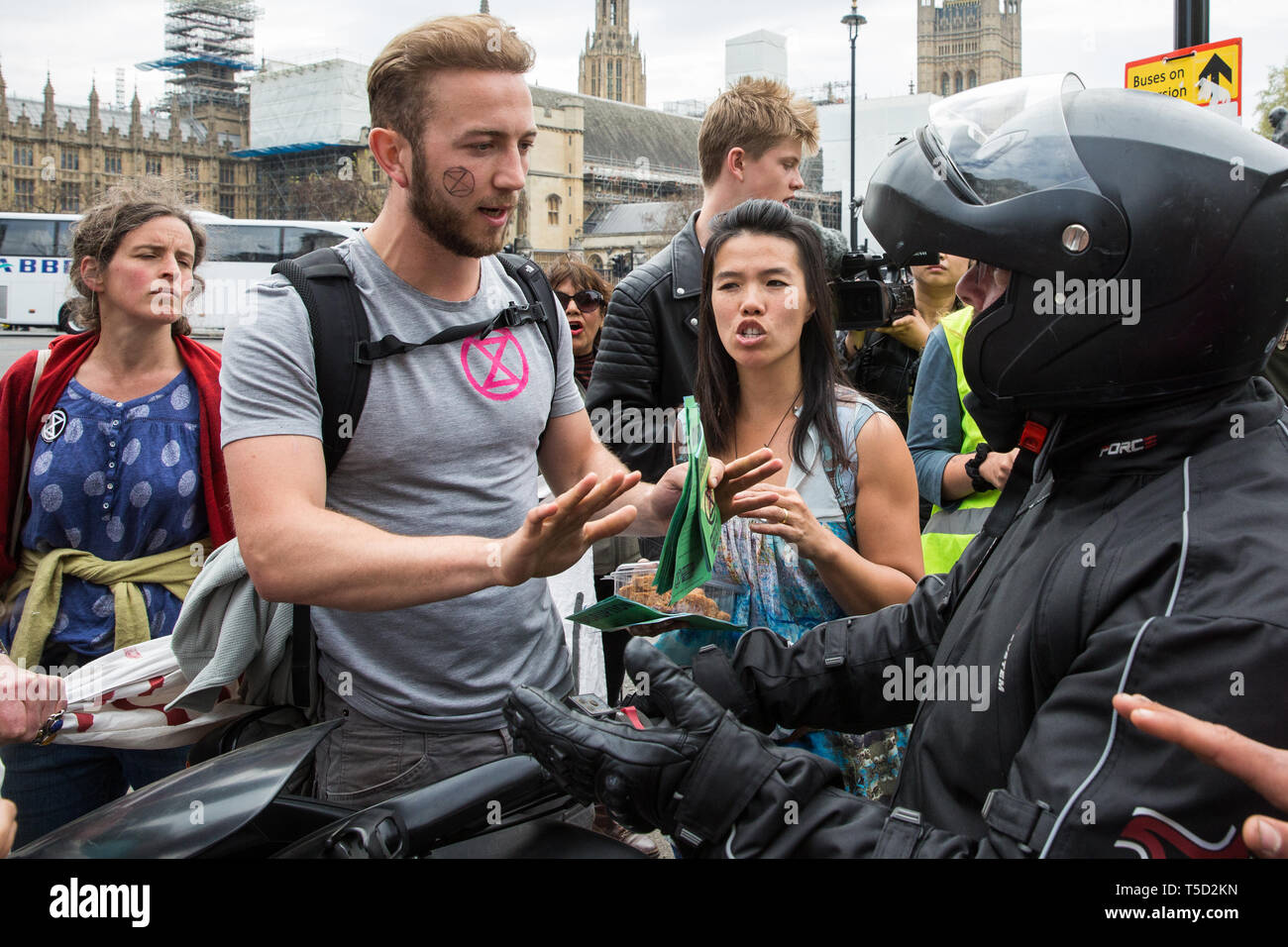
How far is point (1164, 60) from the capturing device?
8.03 metres

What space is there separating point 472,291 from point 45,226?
2753cm

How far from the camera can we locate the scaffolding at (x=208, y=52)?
8544 centimetres

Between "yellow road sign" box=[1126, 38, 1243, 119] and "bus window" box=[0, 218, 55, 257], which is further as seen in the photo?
"bus window" box=[0, 218, 55, 257]

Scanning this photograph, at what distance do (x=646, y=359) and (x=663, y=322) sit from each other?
0.44ft

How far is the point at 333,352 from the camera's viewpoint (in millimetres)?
2045

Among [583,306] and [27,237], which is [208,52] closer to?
[27,237]

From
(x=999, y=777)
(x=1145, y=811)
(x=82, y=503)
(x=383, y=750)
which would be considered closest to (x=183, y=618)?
(x=383, y=750)

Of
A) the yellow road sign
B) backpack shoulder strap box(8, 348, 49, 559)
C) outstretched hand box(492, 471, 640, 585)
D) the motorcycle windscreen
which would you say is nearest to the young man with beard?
outstretched hand box(492, 471, 640, 585)

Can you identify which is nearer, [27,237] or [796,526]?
[796,526]

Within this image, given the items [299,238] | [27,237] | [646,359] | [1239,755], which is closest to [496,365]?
[646,359]

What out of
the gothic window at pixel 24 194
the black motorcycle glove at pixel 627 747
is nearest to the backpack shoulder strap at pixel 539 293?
the black motorcycle glove at pixel 627 747

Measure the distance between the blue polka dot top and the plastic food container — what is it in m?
1.19

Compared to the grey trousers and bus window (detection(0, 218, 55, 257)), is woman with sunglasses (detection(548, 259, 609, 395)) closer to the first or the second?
the grey trousers

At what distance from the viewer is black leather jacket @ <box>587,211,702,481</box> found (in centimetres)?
360
